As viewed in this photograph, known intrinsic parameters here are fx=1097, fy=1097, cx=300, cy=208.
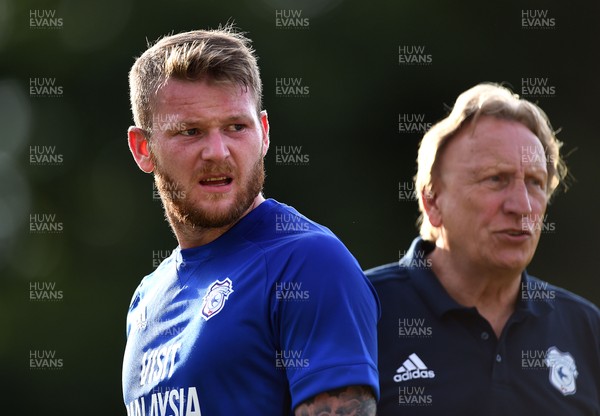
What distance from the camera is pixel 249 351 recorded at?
3553 millimetres

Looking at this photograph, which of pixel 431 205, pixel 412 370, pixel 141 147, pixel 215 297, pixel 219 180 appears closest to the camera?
pixel 215 297

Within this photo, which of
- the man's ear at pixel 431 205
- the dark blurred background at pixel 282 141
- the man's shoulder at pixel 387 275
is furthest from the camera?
the dark blurred background at pixel 282 141

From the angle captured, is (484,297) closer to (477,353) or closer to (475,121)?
(477,353)

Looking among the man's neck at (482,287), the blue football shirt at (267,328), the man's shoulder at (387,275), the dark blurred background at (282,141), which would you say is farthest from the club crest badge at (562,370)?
the dark blurred background at (282,141)

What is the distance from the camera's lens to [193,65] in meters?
4.02

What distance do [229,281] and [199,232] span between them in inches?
16.8

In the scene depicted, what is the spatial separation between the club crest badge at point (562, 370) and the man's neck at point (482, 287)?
0.26 meters

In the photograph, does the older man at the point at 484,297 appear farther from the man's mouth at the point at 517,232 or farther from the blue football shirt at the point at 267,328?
the blue football shirt at the point at 267,328

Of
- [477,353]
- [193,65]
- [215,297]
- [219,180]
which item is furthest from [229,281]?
[477,353]

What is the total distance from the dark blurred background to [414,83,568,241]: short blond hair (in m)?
5.74

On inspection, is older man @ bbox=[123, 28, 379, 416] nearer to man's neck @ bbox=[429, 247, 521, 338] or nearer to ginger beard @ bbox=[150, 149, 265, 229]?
ginger beard @ bbox=[150, 149, 265, 229]

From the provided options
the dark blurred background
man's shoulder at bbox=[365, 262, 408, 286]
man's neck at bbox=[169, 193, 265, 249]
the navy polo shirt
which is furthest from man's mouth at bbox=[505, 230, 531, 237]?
the dark blurred background

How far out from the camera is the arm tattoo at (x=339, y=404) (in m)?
3.38

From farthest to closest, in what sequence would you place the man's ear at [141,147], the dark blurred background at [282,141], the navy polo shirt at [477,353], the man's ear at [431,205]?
the dark blurred background at [282,141]
the man's ear at [431,205]
the navy polo shirt at [477,353]
the man's ear at [141,147]
